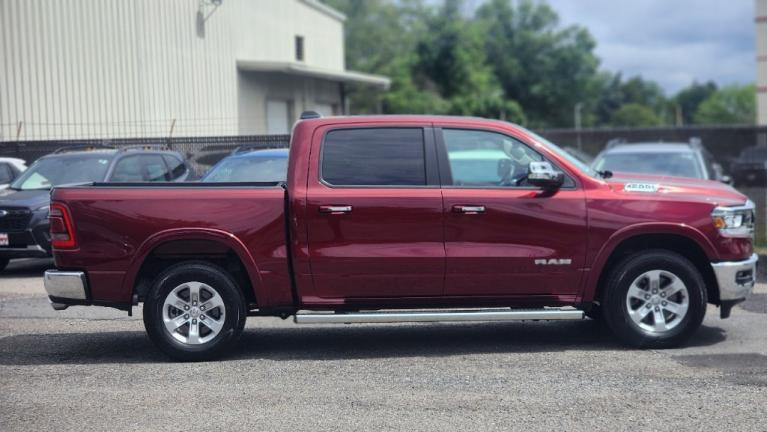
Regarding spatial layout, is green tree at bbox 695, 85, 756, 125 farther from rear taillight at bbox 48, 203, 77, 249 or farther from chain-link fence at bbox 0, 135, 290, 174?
rear taillight at bbox 48, 203, 77, 249

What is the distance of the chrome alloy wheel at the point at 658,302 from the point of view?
26.0ft

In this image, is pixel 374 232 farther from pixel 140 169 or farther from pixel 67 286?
Result: pixel 140 169

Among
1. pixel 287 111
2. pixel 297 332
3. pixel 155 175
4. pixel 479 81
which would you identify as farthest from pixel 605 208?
pixel 479 81

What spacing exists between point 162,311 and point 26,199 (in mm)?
6565

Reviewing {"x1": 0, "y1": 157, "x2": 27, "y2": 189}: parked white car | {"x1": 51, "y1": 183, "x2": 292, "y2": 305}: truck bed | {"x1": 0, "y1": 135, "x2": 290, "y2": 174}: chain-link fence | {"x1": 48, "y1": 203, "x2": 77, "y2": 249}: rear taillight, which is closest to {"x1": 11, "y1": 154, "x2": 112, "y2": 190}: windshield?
{"x1": 0, "y1": 157, "x2": 27, "y2": 189}: parked white car

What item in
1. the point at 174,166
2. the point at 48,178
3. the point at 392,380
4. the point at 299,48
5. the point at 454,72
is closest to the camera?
the point at 392,380

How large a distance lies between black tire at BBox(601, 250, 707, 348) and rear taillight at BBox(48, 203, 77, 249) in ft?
14.5

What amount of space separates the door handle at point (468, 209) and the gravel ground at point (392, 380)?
121cm

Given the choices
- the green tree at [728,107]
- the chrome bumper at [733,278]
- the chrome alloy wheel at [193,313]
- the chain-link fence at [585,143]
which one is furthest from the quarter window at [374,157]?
the green tree at [728,107]

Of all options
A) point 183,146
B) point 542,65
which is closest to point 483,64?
point 542,65

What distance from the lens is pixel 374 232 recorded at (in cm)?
770

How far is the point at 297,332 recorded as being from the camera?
9289mm

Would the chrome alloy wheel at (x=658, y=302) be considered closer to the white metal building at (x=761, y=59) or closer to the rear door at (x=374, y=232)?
the rear door at (x=374, y=232)

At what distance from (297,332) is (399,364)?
1.92m
